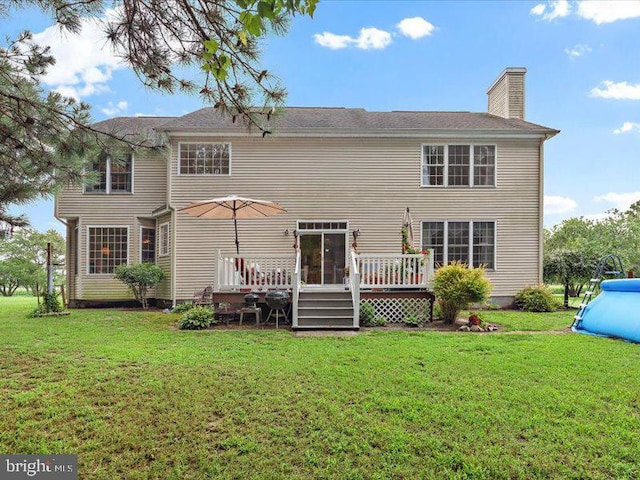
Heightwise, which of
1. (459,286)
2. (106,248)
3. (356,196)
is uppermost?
(356,196)

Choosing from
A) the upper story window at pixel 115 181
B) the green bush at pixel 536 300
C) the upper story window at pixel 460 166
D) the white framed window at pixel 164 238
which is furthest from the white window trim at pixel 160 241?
the green bush at pixel 536 300

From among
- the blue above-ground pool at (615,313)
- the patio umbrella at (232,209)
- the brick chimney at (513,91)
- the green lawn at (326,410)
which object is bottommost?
the green lawn at (326,410)

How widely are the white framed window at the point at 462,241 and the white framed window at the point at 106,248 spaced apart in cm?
1063

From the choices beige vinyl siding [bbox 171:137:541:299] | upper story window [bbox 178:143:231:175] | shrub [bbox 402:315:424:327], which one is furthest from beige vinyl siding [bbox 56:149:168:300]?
shrub [bbox 402:315:424:327]

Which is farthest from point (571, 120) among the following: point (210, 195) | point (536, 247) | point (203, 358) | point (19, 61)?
point (19, 61)

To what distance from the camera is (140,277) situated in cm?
1240

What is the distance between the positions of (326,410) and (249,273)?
6428 millimetres

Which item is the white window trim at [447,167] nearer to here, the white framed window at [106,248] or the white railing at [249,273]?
Result: the white railing at [249,273]

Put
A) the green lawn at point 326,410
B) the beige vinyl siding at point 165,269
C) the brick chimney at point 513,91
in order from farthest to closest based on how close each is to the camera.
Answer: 1. the brick chimney at point 513,91
2. the beige vinyl siding at point 165,269
3. the green lawn at point 326,410

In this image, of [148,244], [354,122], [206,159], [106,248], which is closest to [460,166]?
[354,122]

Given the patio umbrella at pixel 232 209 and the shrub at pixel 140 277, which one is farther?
the shrub at pixel 140 277

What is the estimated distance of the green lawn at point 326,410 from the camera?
123 inches

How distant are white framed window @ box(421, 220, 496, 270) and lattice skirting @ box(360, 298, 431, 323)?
3617mm

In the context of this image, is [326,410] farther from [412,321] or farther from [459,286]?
[459,286]
